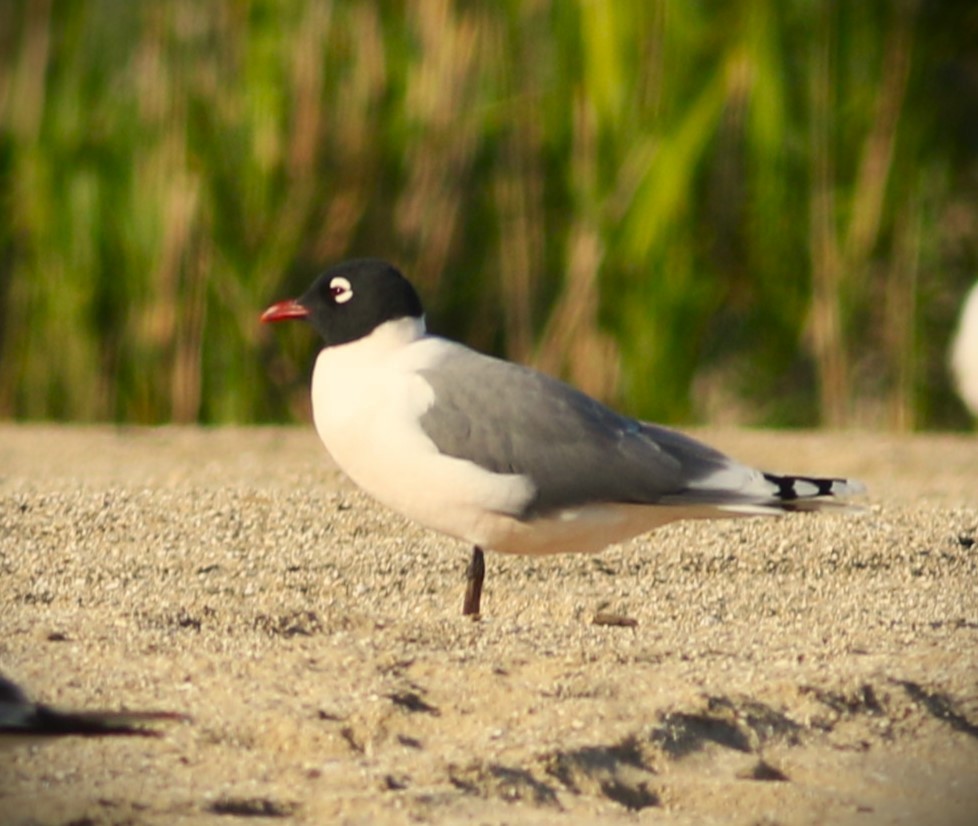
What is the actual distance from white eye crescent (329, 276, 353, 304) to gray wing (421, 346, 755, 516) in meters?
0.23

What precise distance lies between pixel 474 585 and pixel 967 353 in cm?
315

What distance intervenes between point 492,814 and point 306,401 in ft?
12.4

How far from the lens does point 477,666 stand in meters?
2.62

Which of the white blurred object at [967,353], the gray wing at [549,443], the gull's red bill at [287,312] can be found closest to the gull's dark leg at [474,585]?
the gray wing at [549,443]

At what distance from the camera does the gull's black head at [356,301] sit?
335 centimetres

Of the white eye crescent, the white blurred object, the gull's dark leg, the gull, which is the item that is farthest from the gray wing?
the white blurred object

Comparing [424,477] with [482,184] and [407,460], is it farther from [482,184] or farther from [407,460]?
[482,184]

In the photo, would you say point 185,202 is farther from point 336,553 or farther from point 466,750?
point 466,750

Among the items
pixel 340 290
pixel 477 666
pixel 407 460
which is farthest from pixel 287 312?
pixel 477 666

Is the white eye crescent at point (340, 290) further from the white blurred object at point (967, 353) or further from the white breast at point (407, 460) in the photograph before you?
the white blurred object at point (967, 353)

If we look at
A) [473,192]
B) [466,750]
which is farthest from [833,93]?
[466,750]

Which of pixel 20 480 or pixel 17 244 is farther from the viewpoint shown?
pixel 17 244

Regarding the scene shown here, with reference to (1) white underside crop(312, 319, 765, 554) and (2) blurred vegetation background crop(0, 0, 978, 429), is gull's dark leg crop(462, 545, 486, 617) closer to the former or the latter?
(1) white underside crop(312, 319, 765, 554)

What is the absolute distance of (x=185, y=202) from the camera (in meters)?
5.63
